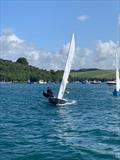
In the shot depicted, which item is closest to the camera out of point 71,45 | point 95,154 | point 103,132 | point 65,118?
point 95,154

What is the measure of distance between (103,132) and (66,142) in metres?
5.38

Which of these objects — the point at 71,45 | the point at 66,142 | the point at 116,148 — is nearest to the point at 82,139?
the point at 66,142

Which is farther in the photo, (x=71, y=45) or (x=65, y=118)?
(x=71, y=45)

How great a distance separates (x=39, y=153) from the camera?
28.5 metres

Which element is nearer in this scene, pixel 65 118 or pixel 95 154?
pixel 95 154

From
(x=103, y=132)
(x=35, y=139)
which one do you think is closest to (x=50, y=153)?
(x=35, y=139)

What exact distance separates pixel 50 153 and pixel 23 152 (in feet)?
5.48

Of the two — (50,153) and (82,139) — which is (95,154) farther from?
(82,139)

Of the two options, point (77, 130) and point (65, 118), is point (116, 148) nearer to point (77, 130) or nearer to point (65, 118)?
point (77, 130)

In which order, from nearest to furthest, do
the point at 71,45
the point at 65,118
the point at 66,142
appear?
the point at 66,142 → the point at 65,118 → the point at 71,45

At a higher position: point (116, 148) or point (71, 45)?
point (71, 45)

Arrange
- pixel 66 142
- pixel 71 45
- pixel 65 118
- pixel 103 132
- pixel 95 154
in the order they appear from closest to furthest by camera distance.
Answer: pixel 95 154 → pixel 66 142 → pixel 103 132 → pixel 65 118 → pixel 71 45

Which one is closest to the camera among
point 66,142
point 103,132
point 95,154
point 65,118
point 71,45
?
point 95,154

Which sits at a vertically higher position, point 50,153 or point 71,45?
point 71,45
